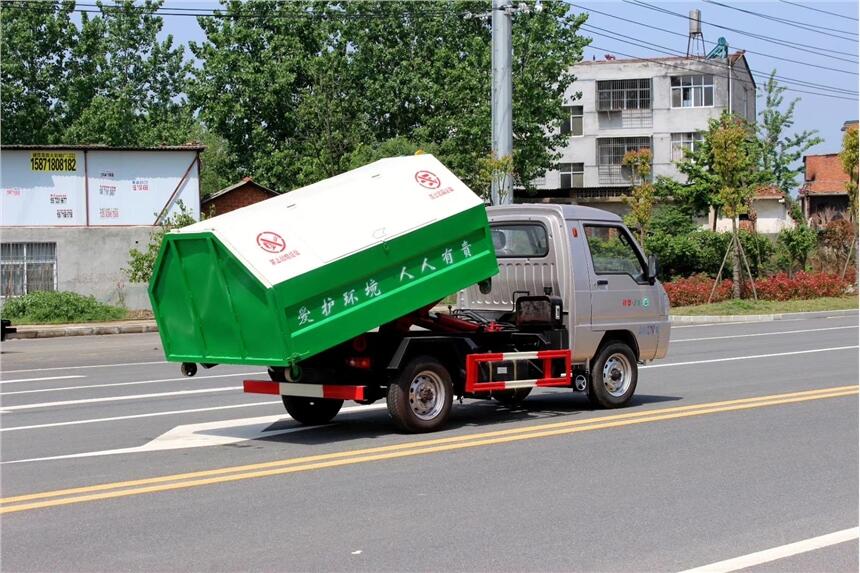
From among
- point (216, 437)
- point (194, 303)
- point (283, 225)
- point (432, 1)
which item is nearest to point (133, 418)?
point (216, 437)

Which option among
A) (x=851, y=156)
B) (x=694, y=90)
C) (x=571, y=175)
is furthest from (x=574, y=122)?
(x=851, y=156)

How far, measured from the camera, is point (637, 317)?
45.6 ft

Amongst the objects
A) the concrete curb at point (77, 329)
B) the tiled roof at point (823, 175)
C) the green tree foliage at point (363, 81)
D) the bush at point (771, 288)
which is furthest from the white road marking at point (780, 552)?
the tiled roof at point (823, 175)

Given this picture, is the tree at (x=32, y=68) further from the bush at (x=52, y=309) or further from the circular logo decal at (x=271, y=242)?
the circular logo decal at (x=271, y=242)

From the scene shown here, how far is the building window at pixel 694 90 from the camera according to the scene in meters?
67.0

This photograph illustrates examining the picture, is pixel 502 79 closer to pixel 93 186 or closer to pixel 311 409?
pixel 93 186

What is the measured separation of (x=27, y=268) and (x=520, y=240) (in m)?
24.7

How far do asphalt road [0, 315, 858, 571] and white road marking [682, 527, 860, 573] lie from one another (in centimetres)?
3

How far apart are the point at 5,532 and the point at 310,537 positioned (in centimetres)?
206

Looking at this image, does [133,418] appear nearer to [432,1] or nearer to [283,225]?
[283,225]

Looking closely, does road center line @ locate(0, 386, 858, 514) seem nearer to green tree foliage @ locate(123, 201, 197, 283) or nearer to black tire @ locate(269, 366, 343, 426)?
black tire @ locate(269, 366, 343, 426)

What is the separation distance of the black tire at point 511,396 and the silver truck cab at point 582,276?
0.97m

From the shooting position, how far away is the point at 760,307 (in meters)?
34.3

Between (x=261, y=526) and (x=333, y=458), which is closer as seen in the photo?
(x=261, y=526)
